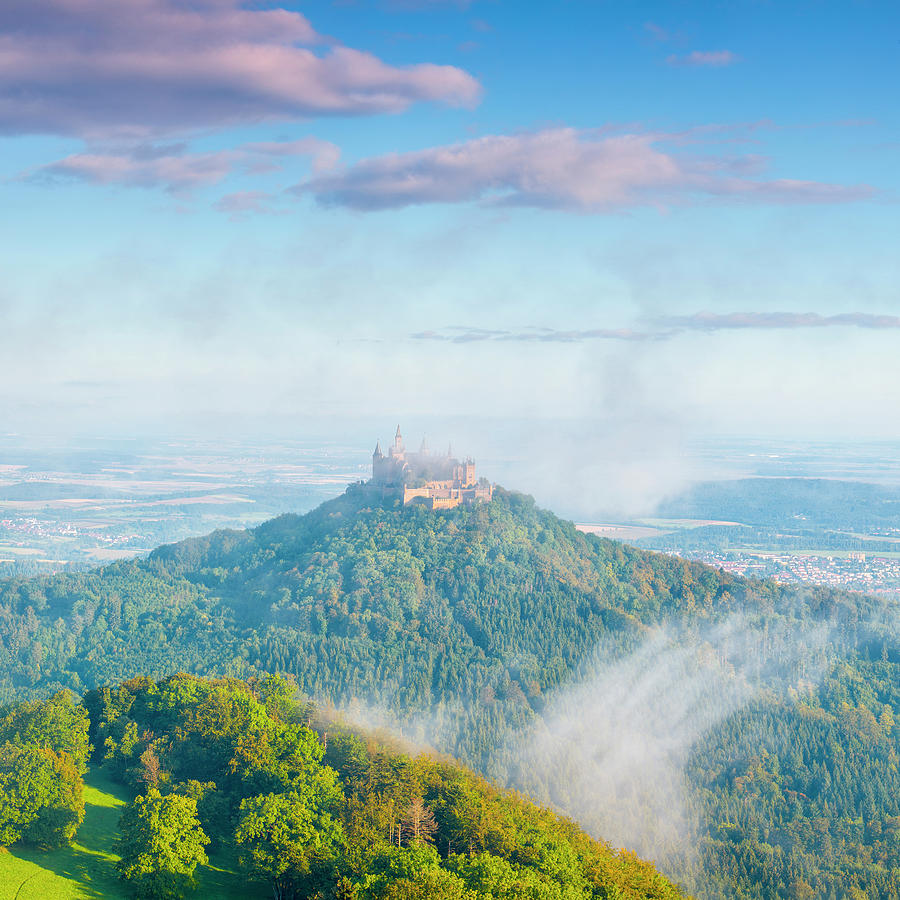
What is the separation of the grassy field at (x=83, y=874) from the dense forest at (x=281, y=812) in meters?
0.59

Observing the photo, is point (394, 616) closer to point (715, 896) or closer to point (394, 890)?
point (715, 896)

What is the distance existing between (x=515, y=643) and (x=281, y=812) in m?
71.8

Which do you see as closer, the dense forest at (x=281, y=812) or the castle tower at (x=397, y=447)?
the dense forest at (x=281, y=812)

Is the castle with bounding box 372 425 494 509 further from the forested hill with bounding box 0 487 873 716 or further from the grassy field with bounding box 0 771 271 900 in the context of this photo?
the grassy field with bounding box 0 771 271 900

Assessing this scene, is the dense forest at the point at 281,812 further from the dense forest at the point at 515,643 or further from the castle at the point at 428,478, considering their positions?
the castle at the point at 428,478

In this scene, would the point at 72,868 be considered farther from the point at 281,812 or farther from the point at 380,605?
the point at 380,605

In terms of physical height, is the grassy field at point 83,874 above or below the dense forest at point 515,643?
above

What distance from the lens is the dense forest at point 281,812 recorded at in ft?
131

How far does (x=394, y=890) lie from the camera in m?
35.3

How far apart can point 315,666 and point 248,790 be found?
53.1m

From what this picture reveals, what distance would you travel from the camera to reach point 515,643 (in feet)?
376

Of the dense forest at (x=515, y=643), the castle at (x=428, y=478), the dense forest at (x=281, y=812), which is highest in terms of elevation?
the castle at (x=428, y=478)

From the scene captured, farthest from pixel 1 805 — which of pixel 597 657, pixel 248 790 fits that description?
pixel 597 657

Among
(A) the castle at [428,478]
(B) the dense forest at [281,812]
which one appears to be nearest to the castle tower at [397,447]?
(A) the castle at [428,478]
